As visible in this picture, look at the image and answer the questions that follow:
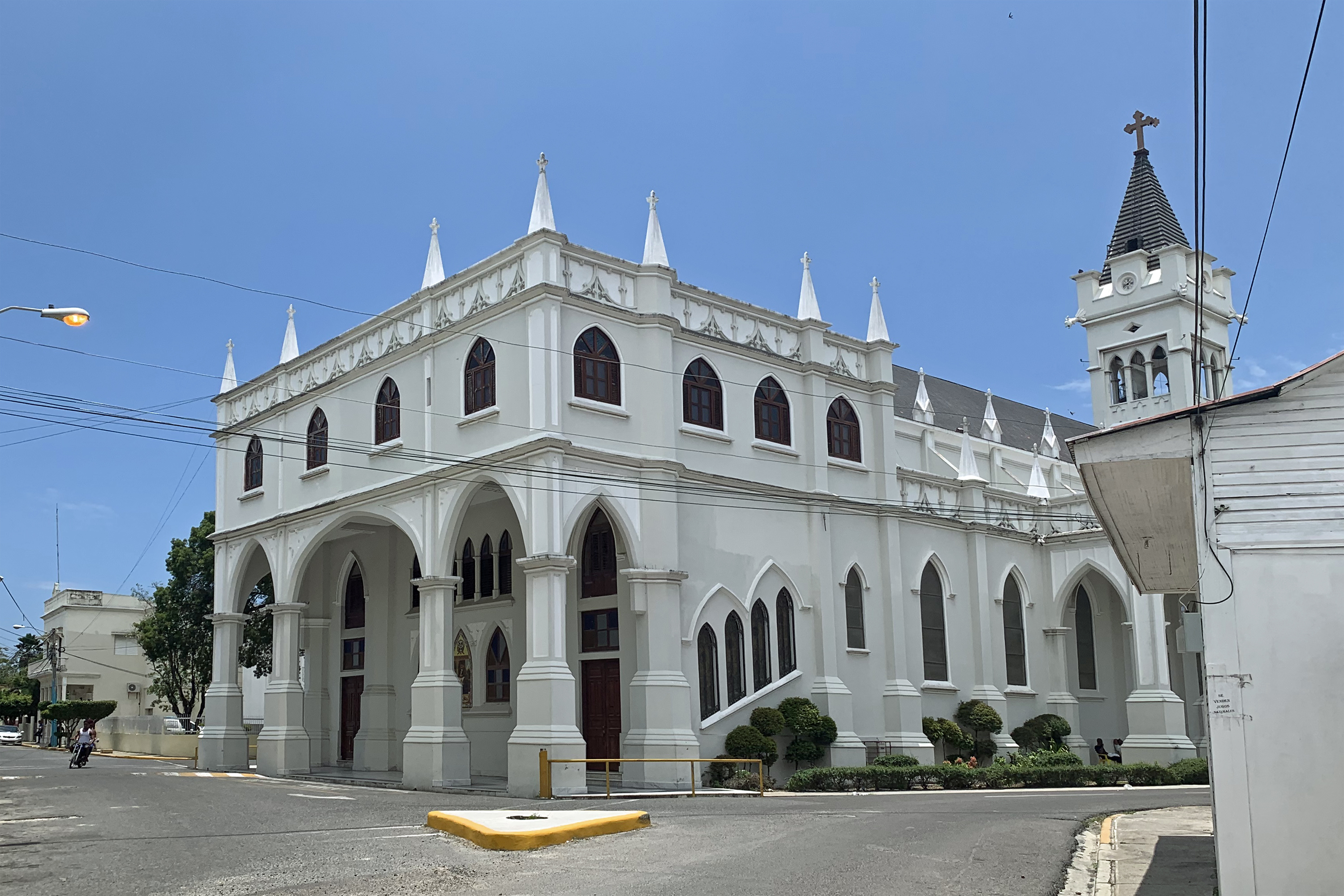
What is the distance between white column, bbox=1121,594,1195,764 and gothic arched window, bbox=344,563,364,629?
2066cm

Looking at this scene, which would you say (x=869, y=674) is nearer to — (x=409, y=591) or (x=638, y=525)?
(x=638, y=525)

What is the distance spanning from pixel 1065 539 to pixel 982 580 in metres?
3.87

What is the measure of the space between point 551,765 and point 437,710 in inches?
145

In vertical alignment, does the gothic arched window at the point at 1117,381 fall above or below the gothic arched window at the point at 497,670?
above

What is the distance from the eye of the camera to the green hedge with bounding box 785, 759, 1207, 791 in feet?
84.8

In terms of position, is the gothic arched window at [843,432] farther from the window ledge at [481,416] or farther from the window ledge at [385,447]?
the window ledge at [385,447]

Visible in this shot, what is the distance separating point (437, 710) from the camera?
85.1 feet

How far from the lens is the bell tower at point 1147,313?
120 feet

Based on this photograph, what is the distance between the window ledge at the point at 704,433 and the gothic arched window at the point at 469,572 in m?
7.05

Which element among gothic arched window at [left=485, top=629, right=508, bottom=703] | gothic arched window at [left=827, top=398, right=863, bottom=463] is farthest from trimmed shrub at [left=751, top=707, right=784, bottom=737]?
gothic arched window at [left=827, top=398, right=863, bottom=463]

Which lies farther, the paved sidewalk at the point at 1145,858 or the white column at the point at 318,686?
the white column at the point at 318,686

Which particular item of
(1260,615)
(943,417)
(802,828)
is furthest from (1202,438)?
(943,417)

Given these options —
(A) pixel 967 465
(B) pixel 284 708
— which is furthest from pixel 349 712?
(A) pixel 967 465

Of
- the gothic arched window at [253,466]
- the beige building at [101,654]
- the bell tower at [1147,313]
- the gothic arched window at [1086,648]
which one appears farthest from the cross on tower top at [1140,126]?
the beige building at [101,654]
